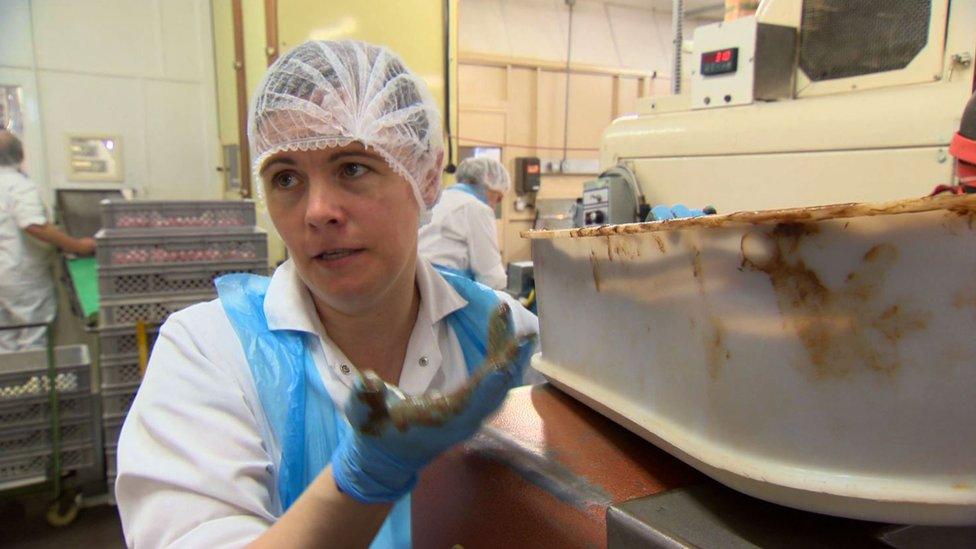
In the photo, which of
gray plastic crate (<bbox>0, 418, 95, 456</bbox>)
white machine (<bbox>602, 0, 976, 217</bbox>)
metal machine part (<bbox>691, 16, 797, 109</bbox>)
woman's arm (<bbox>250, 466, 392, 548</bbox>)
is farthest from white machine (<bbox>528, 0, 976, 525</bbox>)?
gray plastic crate (<bbox>0, 418, 95, 456</bbox>)

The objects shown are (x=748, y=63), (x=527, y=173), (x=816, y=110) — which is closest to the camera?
(x=816, y=110)

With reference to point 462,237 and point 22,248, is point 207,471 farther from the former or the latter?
point 22,248

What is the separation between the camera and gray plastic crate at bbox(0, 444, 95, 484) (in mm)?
2223

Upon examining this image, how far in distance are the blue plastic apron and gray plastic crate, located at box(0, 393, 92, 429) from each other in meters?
1.75

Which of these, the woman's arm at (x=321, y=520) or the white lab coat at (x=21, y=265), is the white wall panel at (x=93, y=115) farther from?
the woman's arm at (x=321, y=520)

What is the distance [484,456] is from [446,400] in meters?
0.13

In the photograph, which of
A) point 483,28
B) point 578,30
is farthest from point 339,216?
point 578,30

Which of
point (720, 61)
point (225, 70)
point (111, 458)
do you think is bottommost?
point (111, 458)

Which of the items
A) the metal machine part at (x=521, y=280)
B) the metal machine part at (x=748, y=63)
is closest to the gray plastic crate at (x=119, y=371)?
the metal machine part at (x=521, y=280)

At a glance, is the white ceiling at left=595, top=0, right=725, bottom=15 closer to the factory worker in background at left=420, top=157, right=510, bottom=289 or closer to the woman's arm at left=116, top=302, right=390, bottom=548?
the factory worker in background at left=420, top=157, right=510, bottom=289

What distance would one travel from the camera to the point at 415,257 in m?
1.15

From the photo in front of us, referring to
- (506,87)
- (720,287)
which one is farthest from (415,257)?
(506,87)

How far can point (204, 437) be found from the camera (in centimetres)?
77

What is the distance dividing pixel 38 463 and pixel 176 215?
105 cm
